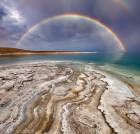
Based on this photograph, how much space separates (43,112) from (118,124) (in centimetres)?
293

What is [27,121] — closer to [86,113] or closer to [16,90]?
[86,113]

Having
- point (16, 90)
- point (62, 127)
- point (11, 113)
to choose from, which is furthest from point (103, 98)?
point (16, 90)

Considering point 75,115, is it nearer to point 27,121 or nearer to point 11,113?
point 27,121

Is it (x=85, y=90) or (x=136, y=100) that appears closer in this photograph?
(x=136, y=100)

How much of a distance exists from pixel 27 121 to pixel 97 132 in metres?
2.49

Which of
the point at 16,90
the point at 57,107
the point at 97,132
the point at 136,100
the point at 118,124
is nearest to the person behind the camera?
the point at 97,132

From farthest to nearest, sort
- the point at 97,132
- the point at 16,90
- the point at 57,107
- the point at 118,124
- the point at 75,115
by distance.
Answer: the point at 16,90, the point at 57,107, the point at 75,115, the point at 118,124, the point at 97,132

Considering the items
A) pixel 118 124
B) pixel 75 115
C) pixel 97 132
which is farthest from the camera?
pixel 75 115

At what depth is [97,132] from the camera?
4.02 m

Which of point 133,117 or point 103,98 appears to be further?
point 103,98

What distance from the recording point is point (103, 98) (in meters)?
6.62

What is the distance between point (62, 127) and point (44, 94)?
3.06m

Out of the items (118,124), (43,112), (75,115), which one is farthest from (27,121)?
(118,124)

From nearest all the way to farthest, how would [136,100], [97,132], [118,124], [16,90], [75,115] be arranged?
[97,132]
[118,124]
[75,115]
[136,100]
[16,90]
